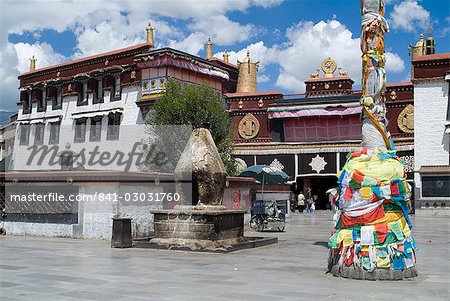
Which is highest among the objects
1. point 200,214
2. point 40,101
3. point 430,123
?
point 40,101

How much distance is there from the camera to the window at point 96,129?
41.8 m

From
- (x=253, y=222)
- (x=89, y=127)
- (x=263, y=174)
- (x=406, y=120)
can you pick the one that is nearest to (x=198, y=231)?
(x=253, y=222)

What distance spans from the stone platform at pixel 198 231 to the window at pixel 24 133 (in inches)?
1408

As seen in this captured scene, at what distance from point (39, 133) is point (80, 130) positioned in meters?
5.35

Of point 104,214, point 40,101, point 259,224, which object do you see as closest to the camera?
point 104,214

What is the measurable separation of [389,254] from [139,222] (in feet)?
34.0

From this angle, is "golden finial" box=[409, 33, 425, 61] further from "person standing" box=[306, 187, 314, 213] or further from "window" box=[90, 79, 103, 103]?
"window" box=[90, 79, 103, 103]

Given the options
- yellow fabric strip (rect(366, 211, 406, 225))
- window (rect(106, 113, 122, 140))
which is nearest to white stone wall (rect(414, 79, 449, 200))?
window (rect(106, 113, 122, 140))

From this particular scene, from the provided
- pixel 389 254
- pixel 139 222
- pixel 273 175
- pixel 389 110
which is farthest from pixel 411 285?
pixel 389 110

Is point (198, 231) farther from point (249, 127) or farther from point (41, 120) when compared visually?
point (41, 120)

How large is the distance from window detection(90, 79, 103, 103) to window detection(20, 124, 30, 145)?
864cm

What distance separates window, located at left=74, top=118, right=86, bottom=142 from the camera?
140ft

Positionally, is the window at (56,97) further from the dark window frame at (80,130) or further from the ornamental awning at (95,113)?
the dark window frame at (80,130)

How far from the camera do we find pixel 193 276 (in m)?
9.72
